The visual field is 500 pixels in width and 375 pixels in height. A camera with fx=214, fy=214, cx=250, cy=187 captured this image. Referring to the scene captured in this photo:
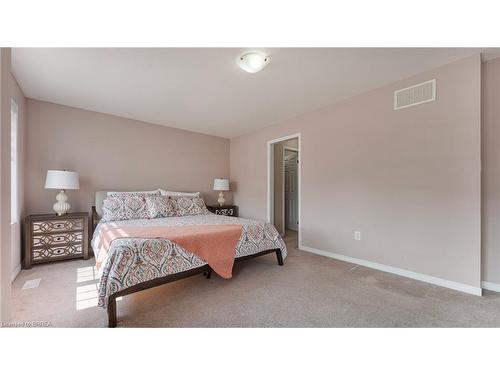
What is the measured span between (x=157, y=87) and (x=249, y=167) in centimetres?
248

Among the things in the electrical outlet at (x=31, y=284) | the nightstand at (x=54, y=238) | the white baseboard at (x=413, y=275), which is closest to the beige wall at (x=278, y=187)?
the white baseboard at (x=413, y=275)

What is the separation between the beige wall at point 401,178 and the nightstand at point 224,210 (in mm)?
1731

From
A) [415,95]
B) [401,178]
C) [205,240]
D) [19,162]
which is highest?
[415,95]

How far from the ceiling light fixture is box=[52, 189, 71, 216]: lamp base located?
3013 mm

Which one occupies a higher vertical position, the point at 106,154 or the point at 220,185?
the point at 106,154

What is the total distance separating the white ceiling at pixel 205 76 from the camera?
6.51 ft

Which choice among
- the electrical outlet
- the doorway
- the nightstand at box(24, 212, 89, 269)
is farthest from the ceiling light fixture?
the doorway

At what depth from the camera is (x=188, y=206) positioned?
3.70m

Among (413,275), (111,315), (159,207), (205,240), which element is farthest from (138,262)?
(413,275)

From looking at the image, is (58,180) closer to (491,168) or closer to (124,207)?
(124,207)

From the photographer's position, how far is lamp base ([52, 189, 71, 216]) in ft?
9.68

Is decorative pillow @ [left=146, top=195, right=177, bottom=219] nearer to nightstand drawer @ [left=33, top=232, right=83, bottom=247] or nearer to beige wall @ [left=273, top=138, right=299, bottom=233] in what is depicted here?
nightstand drawer @ [left=33, top=232, right=83, bottom=247]

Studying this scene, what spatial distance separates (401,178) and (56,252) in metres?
4.48
